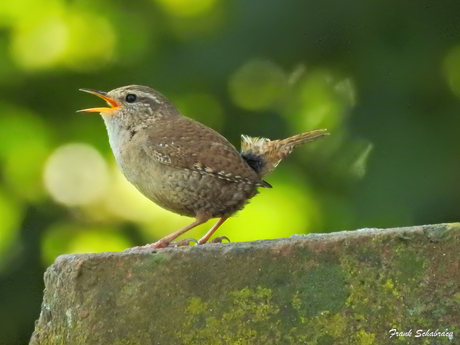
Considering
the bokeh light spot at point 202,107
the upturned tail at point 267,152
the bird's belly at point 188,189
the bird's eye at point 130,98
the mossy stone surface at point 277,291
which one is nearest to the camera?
the mossy stone surface at point 277,291

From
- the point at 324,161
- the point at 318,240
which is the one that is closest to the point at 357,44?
the point at 324,161

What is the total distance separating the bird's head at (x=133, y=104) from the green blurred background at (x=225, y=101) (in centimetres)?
89

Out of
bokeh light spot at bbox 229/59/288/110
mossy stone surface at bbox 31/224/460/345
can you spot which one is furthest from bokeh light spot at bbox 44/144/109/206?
mossy stone surface at bbox 31/224/460/345

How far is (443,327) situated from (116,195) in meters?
2.84

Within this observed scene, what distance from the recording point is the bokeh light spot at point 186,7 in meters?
4.60

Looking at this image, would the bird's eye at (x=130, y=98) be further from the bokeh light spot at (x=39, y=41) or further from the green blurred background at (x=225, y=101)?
the bokeh light spot at (x=39, y=41)

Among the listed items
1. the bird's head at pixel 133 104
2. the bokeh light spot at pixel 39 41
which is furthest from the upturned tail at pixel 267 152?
the bokeh light spot at pixel 39 41

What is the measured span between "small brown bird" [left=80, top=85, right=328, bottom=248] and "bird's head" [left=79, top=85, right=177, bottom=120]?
0.03 metres

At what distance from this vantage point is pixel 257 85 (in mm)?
4523

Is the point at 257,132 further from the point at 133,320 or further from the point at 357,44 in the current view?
the point at 133,320

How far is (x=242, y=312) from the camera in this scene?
6.12ft

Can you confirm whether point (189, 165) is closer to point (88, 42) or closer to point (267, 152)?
point (267, 152)

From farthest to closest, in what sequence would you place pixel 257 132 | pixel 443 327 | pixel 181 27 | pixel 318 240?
pixel 181 27 → pixel 257 132 → pixel 318 240 → pixel 443 327

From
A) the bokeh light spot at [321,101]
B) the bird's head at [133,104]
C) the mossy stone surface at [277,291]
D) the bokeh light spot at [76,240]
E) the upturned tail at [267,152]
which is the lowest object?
the bokeh light spot at [76,240]
